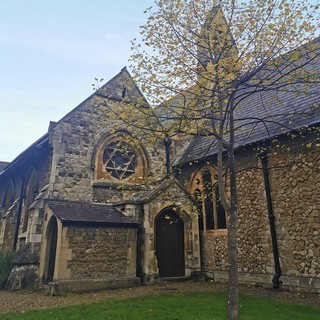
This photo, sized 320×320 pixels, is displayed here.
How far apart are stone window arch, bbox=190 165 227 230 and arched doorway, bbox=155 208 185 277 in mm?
1144

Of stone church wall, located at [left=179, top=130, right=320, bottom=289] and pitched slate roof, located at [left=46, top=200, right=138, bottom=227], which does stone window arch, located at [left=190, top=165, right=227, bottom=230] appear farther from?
pitched slate roof, located at [left=46, top=200, right=138, bottom=227]

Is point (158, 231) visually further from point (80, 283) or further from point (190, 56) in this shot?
point (190, 56)

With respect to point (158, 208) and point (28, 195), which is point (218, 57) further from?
point (28, 195)

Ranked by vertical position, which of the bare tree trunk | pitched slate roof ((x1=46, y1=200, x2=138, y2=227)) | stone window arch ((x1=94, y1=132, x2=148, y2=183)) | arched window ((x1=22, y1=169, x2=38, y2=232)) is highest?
stone window arch ((x1=94, y1=132, x2=148, y2=183))

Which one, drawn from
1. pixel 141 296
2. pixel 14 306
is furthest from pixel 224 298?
pixel 14 306

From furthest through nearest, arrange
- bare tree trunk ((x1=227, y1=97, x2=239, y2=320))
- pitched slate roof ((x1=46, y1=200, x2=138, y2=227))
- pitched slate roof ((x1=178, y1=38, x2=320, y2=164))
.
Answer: pitched slate roof ((x1=46, y1=200, x2=138, y2=227))
pitched slate roof ((x1=178, y1=38, x2=320, y2=164))
bare tree trunk ((x1=227, y1=97, x2=239, y2=320))

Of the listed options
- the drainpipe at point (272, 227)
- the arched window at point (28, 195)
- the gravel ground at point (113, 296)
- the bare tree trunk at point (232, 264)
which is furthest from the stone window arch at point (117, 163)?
the bare tree trunk at point (232, 264)

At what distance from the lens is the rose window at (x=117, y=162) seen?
14055mm

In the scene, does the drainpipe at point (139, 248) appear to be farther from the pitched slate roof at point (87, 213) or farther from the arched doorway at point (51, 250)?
the arched doorway at point (51, 250)

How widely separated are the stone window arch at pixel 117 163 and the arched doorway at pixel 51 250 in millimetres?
2788

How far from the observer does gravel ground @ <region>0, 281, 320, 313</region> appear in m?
7.93

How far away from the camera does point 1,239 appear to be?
17062 millimetres

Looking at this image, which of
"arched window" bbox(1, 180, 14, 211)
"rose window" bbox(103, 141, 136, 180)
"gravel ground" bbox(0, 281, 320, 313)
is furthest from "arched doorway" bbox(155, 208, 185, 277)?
"arched window" bbox(1, 180, 14, 211)

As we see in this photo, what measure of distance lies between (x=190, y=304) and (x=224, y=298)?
1.29 meters
